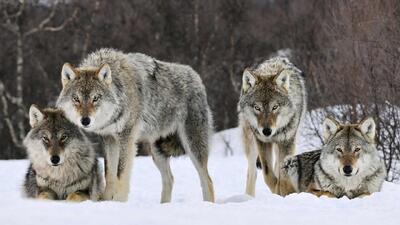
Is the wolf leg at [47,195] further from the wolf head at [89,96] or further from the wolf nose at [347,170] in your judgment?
the wolf nose at [347,170]

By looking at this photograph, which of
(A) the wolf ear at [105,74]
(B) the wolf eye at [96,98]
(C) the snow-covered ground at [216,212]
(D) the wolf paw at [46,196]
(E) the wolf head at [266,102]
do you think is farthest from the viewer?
(E) the wolf head at [266,102]

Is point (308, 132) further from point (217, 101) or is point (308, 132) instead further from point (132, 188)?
point (217, 101)

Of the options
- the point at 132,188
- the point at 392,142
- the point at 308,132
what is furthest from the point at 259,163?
the point at 308,132

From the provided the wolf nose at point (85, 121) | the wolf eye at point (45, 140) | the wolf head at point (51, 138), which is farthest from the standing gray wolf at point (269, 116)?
the wolf eye at point (45, 140)

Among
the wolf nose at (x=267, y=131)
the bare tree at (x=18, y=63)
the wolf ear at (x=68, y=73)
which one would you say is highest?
the bare tree at (x=18, y=63)

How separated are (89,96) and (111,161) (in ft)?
2.45

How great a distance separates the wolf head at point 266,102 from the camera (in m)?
7.73

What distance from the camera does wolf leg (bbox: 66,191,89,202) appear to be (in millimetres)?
6320

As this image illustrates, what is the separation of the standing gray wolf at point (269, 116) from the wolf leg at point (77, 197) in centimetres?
205

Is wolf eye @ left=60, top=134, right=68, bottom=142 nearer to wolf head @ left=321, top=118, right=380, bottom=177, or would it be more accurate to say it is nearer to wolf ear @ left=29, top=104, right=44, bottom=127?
A: wolf ear @ left=29, top=104, right=44, bottom=127

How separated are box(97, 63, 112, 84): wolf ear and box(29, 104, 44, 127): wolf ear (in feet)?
2.33

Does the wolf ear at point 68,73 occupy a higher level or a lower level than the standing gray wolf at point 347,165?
higher

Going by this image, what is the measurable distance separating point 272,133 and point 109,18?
17.7 meters

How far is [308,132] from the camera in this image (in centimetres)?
1237
